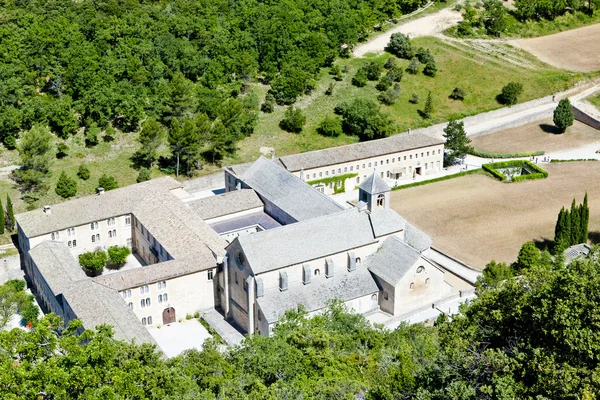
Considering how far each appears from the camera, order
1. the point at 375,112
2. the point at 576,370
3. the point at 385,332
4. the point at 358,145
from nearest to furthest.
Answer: the point at 576,370 → the point at 385,332 → the point at 358,145 → the point at 375,112

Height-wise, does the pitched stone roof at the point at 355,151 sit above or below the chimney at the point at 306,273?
below

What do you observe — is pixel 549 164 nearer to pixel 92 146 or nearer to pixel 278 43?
pixel 278 43

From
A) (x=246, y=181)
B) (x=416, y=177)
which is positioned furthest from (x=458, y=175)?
(x=246, y=181)

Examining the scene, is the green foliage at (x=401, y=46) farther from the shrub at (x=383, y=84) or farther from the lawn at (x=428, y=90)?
the shrub at (x=383, y=84)

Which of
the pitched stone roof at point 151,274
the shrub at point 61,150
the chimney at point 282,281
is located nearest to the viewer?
the chimney at point 282,281

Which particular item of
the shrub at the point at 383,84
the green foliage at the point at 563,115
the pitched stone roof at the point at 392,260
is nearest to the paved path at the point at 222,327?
the pitched stone roof at the point at 392,260

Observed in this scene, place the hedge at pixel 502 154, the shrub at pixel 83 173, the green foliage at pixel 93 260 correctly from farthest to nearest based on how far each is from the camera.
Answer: the hedge at pixel 502 154
the shrub at pixel 83 173
the green foliage at pixel 93 260

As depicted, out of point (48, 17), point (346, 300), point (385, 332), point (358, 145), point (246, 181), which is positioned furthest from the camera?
point (48, 17)

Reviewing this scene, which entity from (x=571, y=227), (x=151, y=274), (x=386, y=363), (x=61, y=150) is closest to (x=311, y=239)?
(x=151, y=274)
